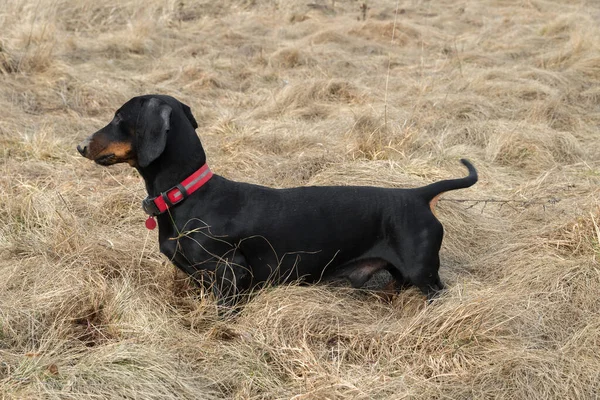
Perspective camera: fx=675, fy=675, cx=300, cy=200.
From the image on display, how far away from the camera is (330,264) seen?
11.5 ft

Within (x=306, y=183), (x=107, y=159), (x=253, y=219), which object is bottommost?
(x=306, y=183)

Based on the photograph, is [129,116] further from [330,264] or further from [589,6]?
[589,6]

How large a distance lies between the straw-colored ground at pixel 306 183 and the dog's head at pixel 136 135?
2.12 feet

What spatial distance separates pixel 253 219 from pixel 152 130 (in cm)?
65

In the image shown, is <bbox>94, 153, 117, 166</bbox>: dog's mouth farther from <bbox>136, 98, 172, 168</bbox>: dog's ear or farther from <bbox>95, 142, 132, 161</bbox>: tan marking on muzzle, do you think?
<bbox>136, 98, 172, 168</bbox>: dog's ear

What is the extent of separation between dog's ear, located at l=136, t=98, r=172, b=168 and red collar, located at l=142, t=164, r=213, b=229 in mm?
177

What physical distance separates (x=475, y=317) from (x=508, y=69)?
6.41 m

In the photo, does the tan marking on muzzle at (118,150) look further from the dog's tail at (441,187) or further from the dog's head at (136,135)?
the dog's tail at (441,187)

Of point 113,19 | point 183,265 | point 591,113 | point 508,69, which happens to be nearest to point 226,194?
point 183,265

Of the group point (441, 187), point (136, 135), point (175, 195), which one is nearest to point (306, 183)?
point (441, 187)

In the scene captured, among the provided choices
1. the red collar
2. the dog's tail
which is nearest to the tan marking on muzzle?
the red collar

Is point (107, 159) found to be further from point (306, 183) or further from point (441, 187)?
point (306, 183)

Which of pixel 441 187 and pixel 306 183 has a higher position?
pixel 441 187

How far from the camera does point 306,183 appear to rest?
4.99 metres
